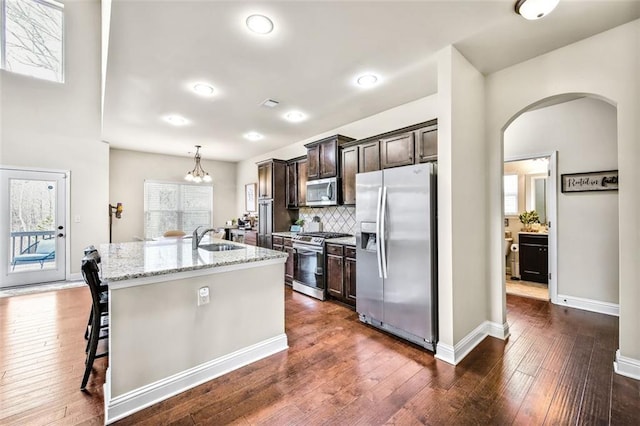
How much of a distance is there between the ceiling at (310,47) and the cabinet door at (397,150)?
1.84ft

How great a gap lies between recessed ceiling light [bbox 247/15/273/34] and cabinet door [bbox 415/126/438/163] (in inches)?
76.1

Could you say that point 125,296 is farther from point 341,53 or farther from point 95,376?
point 341,53

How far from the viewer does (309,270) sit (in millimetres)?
4211

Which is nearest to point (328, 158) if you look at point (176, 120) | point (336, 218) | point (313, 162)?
point (313, 162)

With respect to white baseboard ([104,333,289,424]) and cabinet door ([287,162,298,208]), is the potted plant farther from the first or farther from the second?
white baseboard ([104,333,289,424])

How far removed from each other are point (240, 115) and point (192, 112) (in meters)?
0.67

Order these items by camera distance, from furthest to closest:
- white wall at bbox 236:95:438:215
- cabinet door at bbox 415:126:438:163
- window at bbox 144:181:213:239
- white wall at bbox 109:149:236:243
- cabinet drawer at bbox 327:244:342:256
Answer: window at bbox 144:181:213:239, white wall at bbox 109:149:236:243, cabinet drawer at bbox 327:244:342:256, white wall at bbox 236:95:438:215, cabinet door at bbox 415:126:438:163

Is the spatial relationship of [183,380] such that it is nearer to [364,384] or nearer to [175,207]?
[364,384]

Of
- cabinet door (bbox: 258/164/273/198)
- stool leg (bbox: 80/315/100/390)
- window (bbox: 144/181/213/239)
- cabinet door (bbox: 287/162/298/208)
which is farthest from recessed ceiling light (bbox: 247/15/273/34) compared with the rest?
window (bbox: 144/181/213/239)

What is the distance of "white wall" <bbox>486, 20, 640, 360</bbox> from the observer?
205 cm

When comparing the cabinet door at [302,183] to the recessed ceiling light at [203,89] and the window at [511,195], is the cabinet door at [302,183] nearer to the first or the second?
the recessed ceiling light at [203,89]

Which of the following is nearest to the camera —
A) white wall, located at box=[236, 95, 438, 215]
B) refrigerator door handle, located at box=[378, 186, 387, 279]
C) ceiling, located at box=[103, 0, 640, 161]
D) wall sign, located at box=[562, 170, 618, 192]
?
ceiling, located at box=[103, 0, 640, 161]

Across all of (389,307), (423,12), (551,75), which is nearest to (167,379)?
(389,307)

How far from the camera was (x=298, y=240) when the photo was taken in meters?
4.41
